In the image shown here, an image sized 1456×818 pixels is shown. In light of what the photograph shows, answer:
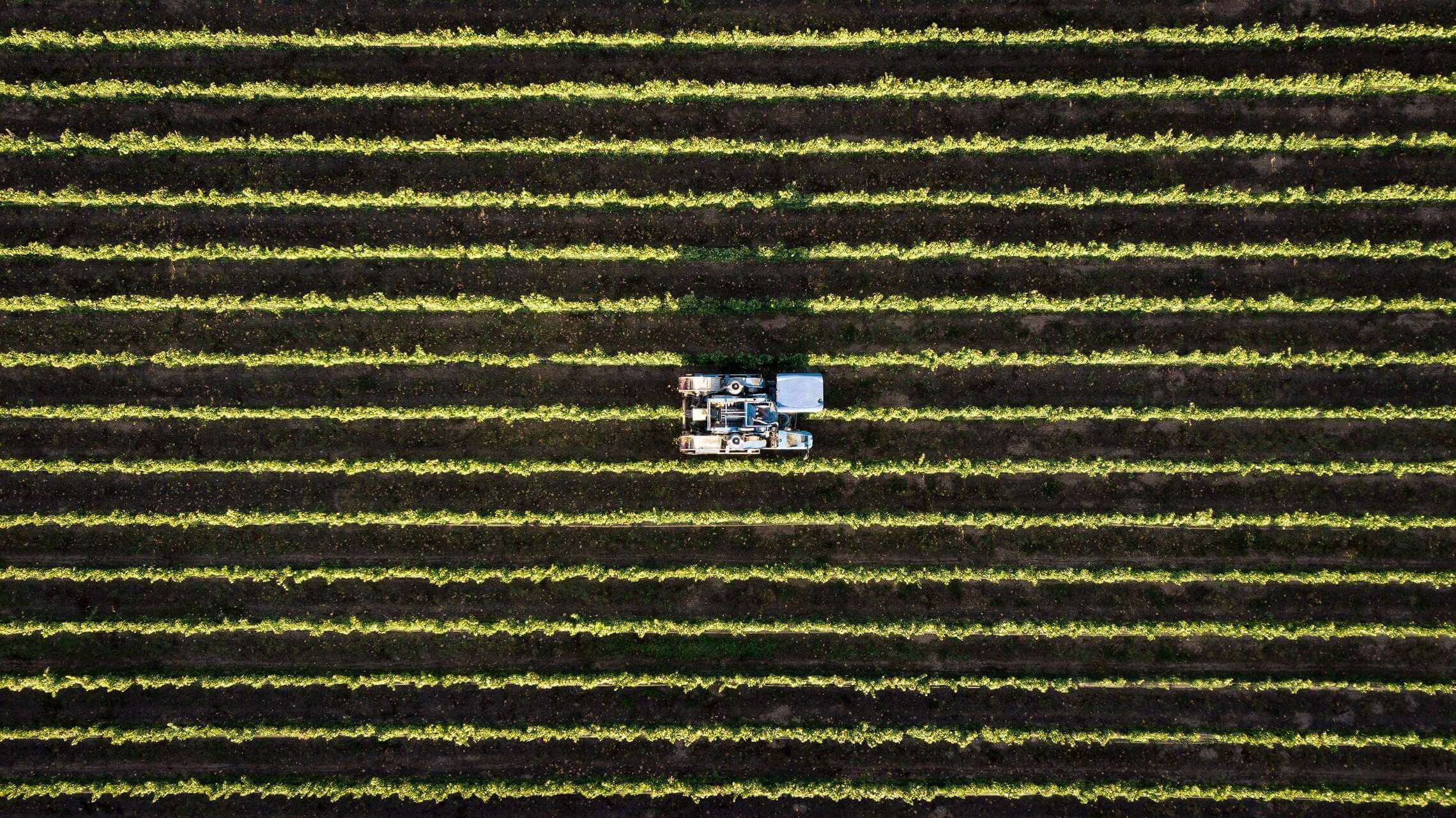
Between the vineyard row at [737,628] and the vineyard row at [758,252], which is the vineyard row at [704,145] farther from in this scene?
the vineyard row at [737,628]

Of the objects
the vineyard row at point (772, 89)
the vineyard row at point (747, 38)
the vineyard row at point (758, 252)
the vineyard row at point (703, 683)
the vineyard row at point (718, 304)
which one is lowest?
the vineyard row at point (703, 683)

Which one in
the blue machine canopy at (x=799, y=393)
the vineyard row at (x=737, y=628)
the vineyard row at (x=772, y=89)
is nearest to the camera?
the blue machine canopy at (x=799, y=393)

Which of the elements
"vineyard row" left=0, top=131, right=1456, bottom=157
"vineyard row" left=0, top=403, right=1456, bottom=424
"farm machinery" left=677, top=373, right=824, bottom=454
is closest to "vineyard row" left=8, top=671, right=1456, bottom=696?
"farm machinery" left=677, top=373, right=824, bottom=454

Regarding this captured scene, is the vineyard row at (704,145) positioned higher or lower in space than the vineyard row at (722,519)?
higher

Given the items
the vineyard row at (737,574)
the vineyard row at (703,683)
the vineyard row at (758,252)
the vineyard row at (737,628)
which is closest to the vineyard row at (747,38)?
the vineyard row at (758,252)

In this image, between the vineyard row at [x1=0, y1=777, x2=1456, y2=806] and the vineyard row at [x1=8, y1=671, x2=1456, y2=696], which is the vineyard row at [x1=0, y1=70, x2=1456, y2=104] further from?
the vineyard row at [x1=0, y1=777, x2=1456, y2=806]

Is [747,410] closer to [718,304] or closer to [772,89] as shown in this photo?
[718,304]
